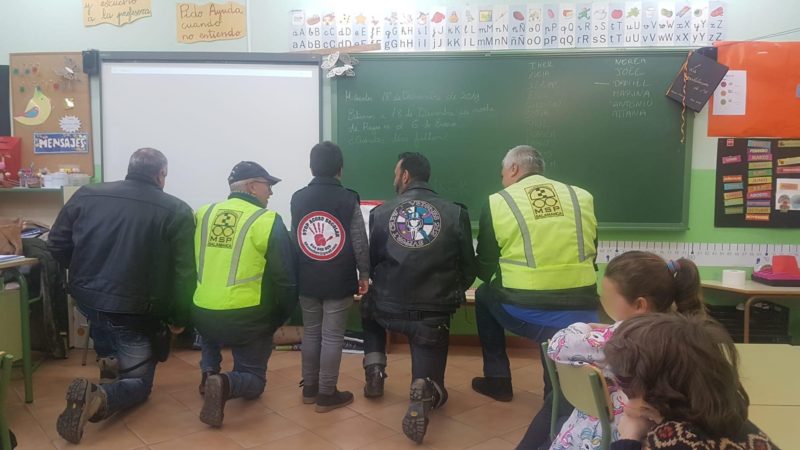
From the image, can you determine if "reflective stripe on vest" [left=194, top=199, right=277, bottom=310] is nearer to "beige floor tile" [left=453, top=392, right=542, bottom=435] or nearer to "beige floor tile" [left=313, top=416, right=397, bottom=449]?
"beige floor tile" [left=313, top=416, right=397, bottom=449]

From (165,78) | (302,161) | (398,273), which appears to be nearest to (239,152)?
(302,161)

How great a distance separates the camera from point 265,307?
298 cm

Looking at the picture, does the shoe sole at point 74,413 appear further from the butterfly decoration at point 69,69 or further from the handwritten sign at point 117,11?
the handwritten sign at point 117,11

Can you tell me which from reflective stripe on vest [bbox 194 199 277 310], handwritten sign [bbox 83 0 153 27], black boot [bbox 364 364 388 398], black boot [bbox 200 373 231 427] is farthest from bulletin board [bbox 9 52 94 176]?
black boot [bbox 364 364 388 398]

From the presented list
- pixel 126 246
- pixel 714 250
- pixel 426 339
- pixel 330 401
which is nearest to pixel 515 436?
pixel 426 339

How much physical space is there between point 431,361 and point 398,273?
0.48 metres

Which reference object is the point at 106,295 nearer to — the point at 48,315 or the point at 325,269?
the point at 325,269

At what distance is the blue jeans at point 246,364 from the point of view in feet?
9.82

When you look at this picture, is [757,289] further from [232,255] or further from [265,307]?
[232,255]

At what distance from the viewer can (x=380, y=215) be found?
3021mm

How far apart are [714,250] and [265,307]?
3.14 meters

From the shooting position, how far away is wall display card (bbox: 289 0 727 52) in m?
4.03

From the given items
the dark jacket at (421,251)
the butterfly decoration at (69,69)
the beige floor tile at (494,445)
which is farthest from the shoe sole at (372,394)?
the butterfly decoration at (69,69)

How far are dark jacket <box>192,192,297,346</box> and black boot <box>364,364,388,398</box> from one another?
599 millimetres
